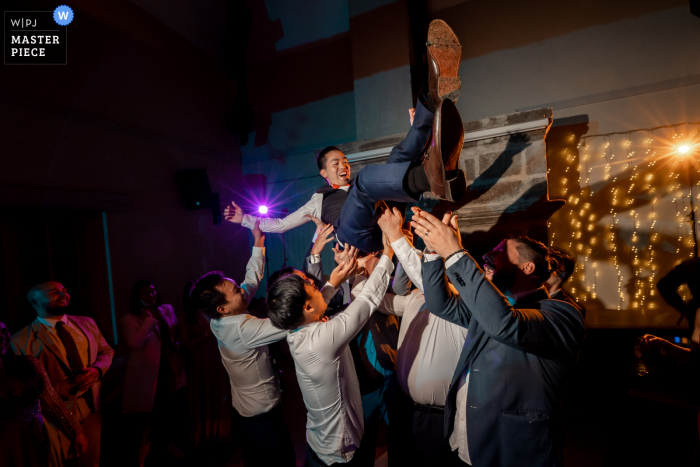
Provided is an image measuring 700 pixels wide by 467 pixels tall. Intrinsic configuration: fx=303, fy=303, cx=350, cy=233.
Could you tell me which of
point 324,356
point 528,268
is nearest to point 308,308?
point 324,356

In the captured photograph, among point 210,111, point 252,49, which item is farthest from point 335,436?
point 252,49

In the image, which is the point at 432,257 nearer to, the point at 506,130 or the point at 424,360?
the point at 424,360

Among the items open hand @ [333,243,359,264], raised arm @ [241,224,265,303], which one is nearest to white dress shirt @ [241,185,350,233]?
raised arm @ [241,224,265,303]

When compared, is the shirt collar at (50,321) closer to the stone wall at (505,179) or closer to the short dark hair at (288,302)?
the short dark hair at (288,302)

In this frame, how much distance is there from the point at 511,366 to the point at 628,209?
10.9 ft

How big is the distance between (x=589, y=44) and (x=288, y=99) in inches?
170

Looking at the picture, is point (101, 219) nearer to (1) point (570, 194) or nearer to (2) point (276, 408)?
(2) point (276, 408)

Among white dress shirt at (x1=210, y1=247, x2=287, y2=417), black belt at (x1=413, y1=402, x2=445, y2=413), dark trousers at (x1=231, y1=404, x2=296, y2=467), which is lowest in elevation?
dark trousers at (x1=231, y1=404, x2=296, y2=467)

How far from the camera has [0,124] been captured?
2672mm

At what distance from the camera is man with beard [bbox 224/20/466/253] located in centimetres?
121

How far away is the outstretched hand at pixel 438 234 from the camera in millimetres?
1342

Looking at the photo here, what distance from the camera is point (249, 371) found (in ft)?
6.59

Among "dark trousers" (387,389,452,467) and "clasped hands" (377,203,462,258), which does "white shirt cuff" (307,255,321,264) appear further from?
"clasped hands" (377,203,462,258)

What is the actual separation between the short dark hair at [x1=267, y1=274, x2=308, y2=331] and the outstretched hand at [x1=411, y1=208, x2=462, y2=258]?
2.28 feet
